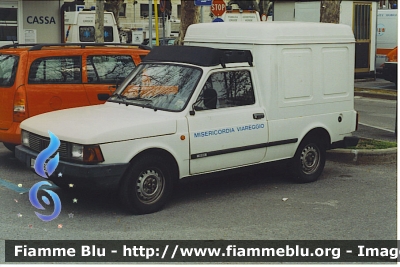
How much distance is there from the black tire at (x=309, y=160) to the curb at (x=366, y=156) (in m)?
1.39

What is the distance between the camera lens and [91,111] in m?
8.21

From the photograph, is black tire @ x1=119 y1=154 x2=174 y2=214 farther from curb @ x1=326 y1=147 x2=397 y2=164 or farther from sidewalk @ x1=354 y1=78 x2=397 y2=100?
sidewalk @ x1=354 y1=78 x2=397 y2=100

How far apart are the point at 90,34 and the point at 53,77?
57.2 ft

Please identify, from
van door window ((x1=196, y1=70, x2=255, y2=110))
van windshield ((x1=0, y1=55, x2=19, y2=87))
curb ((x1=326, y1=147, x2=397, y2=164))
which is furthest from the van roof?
→ van windshield ((x1=0, y1=55, x2=19, y2=87))

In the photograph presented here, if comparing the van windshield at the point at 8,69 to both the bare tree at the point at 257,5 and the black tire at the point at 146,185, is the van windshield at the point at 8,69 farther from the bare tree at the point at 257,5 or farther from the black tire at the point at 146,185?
the bare tree at the point at 257,5

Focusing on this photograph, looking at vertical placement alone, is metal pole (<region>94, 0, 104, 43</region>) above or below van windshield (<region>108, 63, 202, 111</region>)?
above

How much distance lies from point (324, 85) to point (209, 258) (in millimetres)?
3856

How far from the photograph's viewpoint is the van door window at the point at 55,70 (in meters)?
9.69

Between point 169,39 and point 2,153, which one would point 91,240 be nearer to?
point 2,153

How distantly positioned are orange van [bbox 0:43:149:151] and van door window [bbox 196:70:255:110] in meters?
2.25

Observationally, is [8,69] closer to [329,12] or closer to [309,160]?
[309,160]

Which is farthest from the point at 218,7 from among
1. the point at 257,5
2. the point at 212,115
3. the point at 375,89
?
the point at 257,5

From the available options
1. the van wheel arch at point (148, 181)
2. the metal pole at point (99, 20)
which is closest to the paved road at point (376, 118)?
the van wheel arch at point (148, 181)

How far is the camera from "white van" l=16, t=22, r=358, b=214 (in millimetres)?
7246
